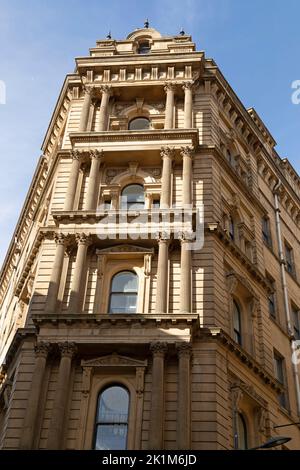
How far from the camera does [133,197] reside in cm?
2967

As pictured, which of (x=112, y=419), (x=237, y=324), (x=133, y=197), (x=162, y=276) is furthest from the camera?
(x=133, y=197)

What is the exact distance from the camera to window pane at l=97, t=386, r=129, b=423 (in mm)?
22547

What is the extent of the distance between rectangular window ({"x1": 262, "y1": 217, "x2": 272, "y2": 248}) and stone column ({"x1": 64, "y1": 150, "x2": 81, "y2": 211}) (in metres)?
11.4

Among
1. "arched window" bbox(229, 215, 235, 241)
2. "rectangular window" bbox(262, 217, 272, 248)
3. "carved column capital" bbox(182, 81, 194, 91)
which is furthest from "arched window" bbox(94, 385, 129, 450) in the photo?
"carved column capital" bbox(182, 81, 194, 91)

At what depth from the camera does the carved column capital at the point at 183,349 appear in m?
23.1

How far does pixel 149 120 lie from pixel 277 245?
33.7 ft

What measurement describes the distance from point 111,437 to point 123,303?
17.9ft

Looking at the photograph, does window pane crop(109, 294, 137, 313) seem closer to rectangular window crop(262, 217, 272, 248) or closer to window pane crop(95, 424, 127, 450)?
window pane crop(95, 424, 127, 450)

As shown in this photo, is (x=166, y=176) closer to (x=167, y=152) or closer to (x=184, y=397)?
(x=167, y=152)

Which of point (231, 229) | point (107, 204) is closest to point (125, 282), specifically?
point (107, 204)

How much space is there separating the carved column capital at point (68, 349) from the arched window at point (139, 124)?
1298 cm

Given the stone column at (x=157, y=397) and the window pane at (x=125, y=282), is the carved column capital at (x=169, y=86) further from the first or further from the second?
the stone column at (x=157, y=397)

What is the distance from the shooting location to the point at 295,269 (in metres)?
39.0
